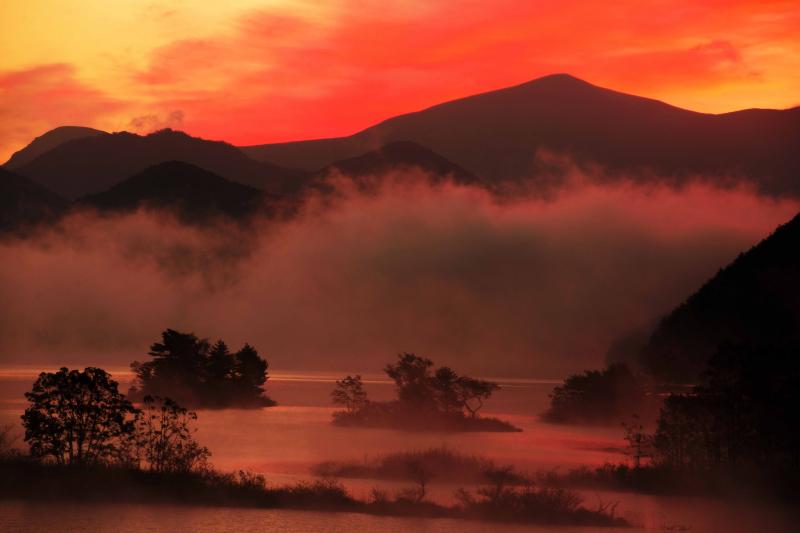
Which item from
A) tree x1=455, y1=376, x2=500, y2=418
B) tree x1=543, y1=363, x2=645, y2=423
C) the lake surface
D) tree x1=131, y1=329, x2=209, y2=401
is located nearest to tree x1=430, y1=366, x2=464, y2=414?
tree x1=455, y1=376, x2=500, y2=418

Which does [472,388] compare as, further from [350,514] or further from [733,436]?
[350,514]

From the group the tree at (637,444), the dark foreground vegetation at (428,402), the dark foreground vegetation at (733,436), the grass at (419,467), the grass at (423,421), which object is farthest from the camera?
the dark foreground vegetation at (428,402)

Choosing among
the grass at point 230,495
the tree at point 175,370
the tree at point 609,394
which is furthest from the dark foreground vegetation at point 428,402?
the grass at point 230,495

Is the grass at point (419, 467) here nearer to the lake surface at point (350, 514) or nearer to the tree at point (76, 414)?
the lake surface at point (350, 514)

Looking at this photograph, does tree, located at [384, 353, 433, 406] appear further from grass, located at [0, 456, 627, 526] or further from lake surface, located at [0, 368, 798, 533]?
grass, located at [0, 456, 627, 526]

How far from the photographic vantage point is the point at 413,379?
173 m

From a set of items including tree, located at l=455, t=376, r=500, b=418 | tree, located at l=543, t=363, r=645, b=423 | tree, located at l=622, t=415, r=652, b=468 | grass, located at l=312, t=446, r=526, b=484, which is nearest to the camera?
tree, located at l=622, t=415, r=652, b=468

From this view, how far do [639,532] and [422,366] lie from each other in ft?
344

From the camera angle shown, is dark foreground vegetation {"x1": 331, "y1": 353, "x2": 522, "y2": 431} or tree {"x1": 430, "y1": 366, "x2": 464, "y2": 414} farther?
tree {"x1": 430, "y1": 366, "x2": 464, "y2": 414}

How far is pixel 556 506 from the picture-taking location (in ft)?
227

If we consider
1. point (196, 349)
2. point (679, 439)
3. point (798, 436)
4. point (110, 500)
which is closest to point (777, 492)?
point (798, 436)

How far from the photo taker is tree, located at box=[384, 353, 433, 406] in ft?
557

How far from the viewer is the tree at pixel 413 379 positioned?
557ft

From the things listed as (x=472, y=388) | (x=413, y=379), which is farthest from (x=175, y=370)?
(x=472, y=388)
